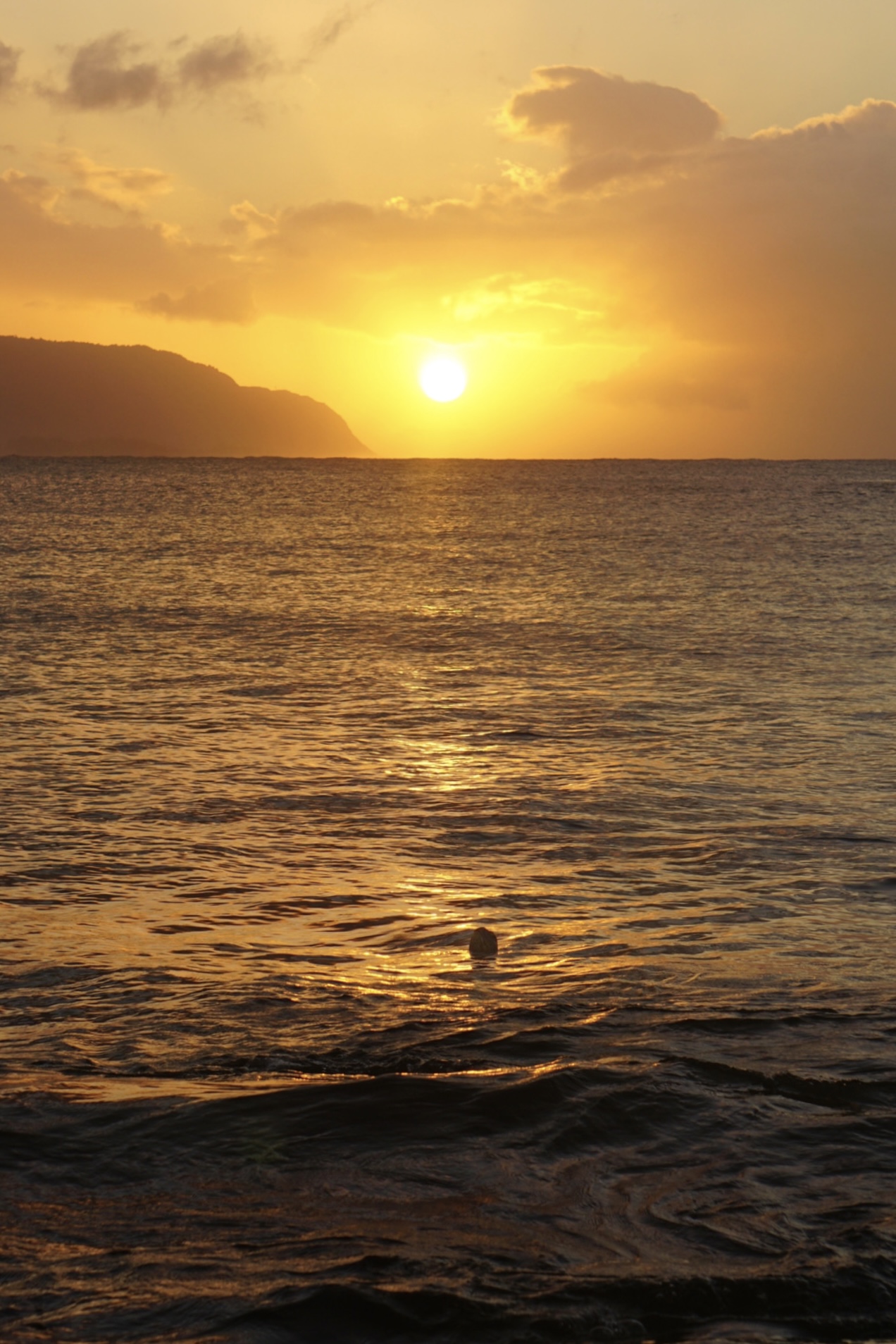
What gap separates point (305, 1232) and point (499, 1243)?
32.1 inches

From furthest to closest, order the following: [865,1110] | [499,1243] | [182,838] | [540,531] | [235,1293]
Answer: [540,531]
[182,838]
[865,1110]
[499,1243]
[235,1293]

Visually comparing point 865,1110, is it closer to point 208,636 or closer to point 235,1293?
point 235,1293

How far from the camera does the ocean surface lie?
497 centimetres

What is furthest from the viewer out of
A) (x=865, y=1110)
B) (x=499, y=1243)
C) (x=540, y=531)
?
(x=540, y=531)

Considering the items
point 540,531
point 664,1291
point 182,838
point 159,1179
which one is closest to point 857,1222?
point 664,1291

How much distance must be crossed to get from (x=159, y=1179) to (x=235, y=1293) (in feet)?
3.33

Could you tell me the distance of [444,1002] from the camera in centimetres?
782

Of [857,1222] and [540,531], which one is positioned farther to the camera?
[540,531]

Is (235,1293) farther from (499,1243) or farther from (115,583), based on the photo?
(115,583)

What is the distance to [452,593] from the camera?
1471 inches

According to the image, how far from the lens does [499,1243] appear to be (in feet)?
17.0

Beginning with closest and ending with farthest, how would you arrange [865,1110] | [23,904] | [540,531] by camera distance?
[865,1110]
[23,904]
[540,531]

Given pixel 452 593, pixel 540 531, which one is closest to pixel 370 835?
pixel 452 593

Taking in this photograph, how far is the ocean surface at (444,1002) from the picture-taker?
16.3 ft
